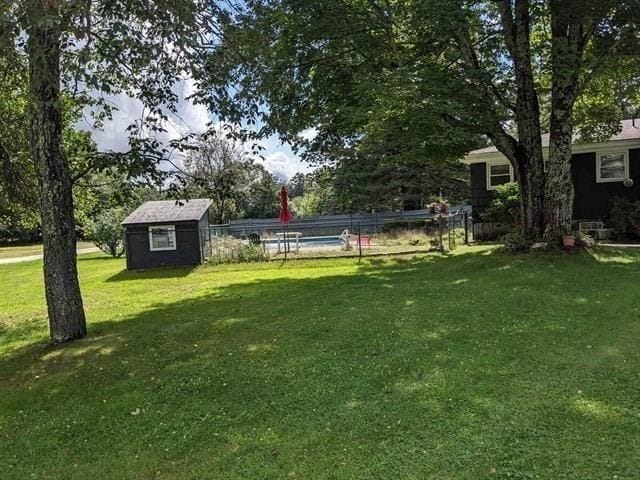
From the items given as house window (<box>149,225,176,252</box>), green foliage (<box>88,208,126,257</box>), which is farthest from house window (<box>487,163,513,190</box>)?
green foliage (<box>88,208,126,257</box>)

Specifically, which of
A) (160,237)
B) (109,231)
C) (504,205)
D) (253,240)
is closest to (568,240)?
(504,205)

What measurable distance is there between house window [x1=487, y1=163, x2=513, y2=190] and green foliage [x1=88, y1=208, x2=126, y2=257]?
52.8 ft

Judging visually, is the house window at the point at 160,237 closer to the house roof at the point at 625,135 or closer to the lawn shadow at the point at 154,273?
the lawn shadow at the point at 154,273

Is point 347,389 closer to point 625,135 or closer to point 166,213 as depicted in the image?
point 166,213

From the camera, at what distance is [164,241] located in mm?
17078

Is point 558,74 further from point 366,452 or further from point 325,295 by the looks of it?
point 366,452

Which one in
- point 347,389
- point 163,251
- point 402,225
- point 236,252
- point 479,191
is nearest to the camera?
point 347,389

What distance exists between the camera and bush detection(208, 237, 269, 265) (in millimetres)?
16031

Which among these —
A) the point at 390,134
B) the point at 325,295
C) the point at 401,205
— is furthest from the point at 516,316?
the point at 401,205

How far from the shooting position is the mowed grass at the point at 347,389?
118 inches

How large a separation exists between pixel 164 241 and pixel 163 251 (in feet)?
1.11

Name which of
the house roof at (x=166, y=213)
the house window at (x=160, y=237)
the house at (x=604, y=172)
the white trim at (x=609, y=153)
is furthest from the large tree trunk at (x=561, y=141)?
the house window at (x=160, y=237)

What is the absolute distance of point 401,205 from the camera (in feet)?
108

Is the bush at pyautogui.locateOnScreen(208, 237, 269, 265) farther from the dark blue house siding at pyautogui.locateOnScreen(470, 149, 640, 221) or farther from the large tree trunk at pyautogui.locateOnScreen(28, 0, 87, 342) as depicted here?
the large tree trunk at pyautogui.locateOnScreen(28, 0, 87, 342)
